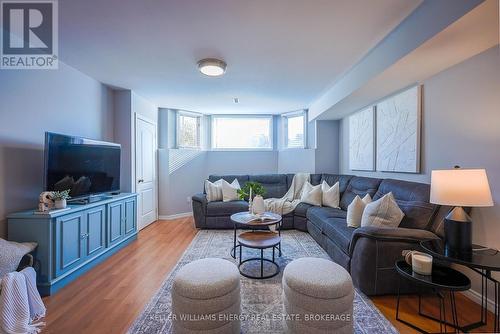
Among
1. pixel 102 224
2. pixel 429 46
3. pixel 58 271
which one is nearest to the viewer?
pixel 429 46

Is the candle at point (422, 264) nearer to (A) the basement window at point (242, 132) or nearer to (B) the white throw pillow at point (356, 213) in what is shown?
(B) the white throw pillow at point (356, 213)

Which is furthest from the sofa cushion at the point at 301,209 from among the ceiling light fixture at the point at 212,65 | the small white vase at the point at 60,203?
the small white vase at the point at 60,203

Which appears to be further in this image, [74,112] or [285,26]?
[74,112]

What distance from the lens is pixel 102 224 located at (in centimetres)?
296

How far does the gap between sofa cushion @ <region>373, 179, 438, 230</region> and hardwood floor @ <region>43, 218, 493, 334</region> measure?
0.68 m

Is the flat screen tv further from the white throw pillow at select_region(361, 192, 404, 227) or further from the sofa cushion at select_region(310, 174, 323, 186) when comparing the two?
the sofa cushion at select_region(310, 174, 323, 186)

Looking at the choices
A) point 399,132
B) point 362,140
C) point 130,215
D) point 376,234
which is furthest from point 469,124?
point 130,215

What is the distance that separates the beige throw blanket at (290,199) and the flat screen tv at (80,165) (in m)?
2.57

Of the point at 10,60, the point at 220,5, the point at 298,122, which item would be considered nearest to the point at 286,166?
the point at 298,122

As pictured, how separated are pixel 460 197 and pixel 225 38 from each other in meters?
2.37

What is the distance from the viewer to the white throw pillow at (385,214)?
2.38m

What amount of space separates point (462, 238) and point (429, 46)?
1.51 metres

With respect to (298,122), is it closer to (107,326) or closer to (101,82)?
(101,82)

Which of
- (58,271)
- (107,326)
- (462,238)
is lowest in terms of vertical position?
(107,326)
